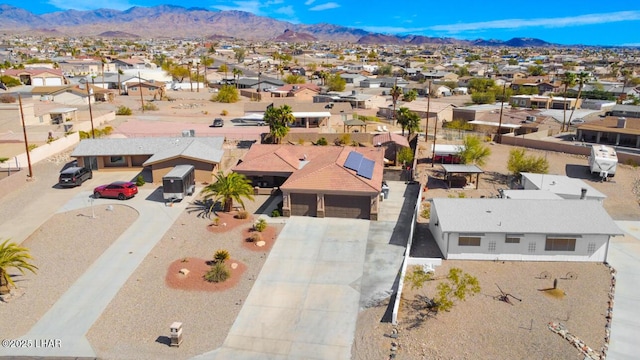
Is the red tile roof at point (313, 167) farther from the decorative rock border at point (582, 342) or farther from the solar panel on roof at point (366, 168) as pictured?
the decorative rock border at point (582, 342)

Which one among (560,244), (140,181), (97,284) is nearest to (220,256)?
(97,284)

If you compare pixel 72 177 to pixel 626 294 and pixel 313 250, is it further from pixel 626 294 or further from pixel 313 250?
pixel 626 294

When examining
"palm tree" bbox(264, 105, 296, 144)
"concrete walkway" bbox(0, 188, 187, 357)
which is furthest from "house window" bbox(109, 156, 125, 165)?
"palm tree" bbox(264, 105, 296, 144)

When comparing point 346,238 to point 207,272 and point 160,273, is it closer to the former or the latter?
point 207,272

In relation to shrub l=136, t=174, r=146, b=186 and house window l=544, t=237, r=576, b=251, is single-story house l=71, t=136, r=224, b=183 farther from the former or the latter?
house window l=544, t=237, r=576, b=251

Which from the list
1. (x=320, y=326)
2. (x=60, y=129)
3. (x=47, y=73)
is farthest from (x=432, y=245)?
(x=47, y=73)
